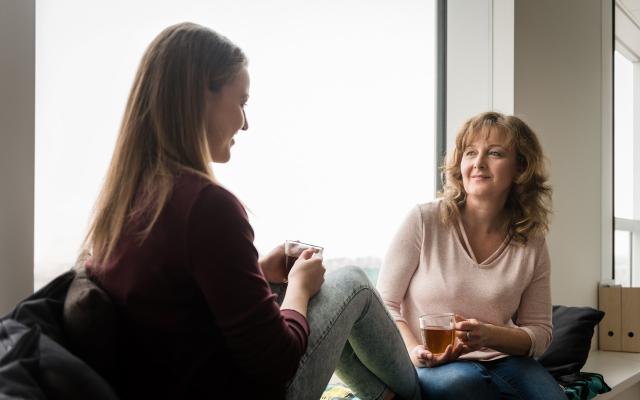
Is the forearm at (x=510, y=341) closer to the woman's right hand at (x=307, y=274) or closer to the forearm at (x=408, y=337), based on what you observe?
the forearm at (x=408, y=337)

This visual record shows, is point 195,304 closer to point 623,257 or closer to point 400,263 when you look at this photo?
point 400,263

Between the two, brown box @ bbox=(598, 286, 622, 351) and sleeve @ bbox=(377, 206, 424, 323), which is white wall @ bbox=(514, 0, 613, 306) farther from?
sleeve @ bbox=(377, 206, 424, 323)

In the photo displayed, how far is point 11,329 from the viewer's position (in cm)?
110

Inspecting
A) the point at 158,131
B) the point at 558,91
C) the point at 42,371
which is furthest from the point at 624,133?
the point at 42,371

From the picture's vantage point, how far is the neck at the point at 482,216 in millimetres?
2375

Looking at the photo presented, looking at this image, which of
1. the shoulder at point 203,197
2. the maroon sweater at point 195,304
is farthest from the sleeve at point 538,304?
the shoulder at point 203,197

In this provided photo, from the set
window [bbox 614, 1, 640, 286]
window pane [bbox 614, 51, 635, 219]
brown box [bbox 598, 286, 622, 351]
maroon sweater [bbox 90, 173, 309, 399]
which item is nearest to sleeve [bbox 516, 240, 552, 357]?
maroon sweater [bbox 90, 173, 309, 399]

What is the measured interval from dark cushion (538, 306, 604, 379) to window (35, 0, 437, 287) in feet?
2.62

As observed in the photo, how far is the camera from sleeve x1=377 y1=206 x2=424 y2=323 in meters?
2.23

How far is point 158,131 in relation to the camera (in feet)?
4.24

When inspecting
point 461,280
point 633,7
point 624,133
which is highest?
point 633,7

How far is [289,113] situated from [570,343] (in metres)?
1.51

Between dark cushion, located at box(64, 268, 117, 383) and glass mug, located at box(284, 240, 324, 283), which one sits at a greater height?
glass mug, located at box(284, 240, 324, 283)

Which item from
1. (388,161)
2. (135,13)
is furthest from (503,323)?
(135,13)
